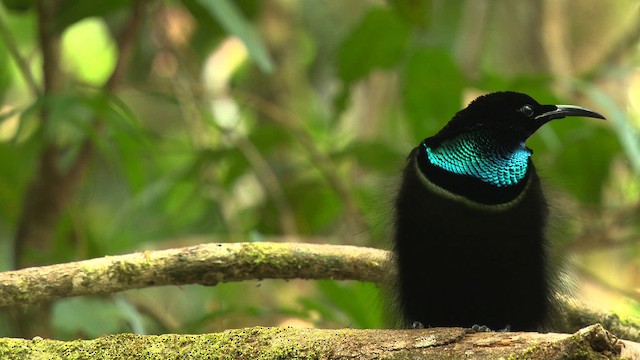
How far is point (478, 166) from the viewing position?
1969 mm

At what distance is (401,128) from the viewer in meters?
5.72

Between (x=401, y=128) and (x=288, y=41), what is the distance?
3.95 feet

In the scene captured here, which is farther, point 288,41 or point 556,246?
point 288,41

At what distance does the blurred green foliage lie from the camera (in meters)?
3.07

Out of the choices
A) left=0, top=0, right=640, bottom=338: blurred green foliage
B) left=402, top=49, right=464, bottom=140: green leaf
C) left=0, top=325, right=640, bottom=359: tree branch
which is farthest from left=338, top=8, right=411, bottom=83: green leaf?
left=0, top=325, right=640, bottom=359: tree branch

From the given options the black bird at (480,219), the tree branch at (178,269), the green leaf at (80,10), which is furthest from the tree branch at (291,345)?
the green leaf at (80,10)

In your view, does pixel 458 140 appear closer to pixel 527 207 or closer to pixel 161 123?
pixel 527 207

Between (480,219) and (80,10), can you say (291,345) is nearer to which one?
(480,219)

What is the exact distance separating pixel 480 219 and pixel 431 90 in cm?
153

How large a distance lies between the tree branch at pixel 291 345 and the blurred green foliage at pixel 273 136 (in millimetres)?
554

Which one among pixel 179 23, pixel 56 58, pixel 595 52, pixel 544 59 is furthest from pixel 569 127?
pixel 179 23

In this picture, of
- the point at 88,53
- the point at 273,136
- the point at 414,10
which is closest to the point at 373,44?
the point at 414,10

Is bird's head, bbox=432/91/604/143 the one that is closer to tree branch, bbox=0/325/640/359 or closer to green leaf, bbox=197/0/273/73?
tree branch, bbox=0/325/640/359

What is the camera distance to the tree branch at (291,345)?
158 centimetres
